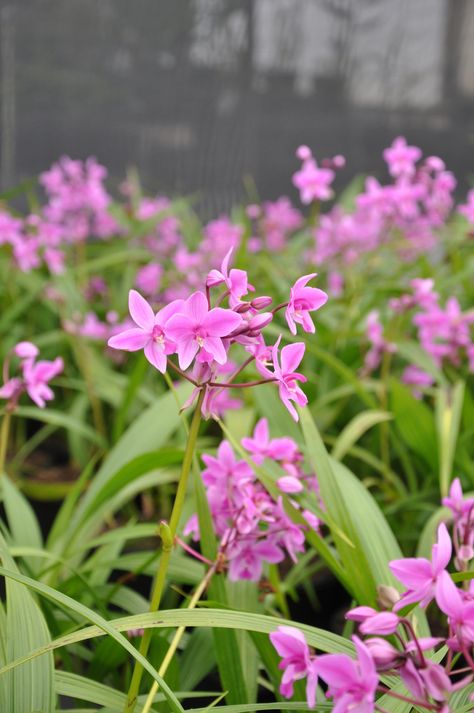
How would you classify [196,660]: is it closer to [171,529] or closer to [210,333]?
[171,529]

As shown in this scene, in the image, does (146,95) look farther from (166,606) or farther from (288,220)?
(166,606)

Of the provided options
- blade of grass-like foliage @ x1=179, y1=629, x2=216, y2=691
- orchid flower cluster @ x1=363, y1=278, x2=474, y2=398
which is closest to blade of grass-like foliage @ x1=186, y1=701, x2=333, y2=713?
blade of grass-like foliage @ x1=179, y1=629, x2=216, y2=691

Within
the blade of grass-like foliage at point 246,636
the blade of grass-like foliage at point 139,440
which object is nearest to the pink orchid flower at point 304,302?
the blade of grass-like foliage at point 246,636

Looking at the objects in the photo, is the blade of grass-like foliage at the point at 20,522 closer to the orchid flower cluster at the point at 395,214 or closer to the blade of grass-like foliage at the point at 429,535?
the blade of grass-like foliage at the point at 429,535

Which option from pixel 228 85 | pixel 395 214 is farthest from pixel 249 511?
pixel 228 85

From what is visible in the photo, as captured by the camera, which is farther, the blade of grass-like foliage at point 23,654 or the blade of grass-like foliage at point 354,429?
the blade of grass-like foliage at point 354,429
